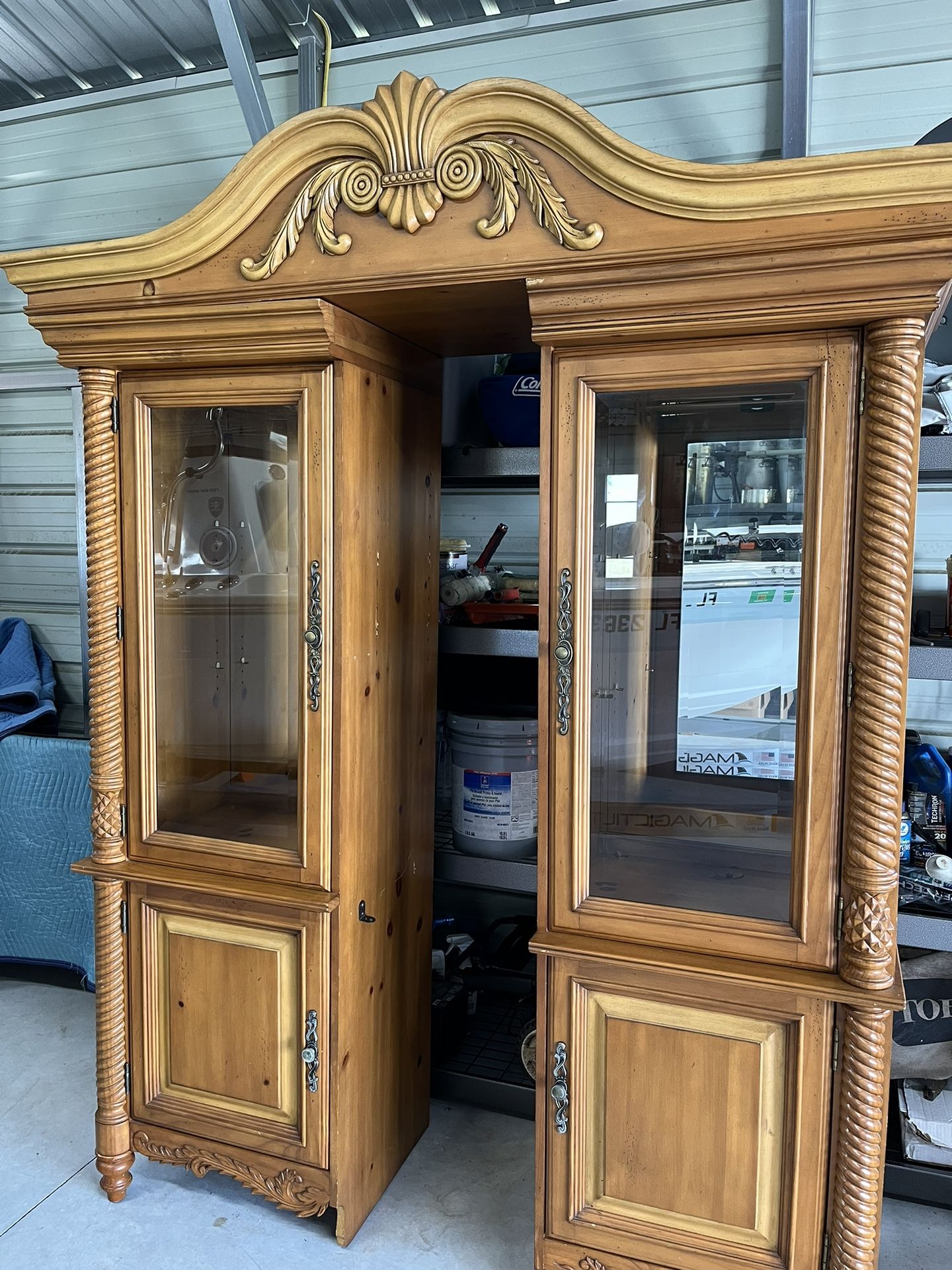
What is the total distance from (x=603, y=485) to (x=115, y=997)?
1.54 meters

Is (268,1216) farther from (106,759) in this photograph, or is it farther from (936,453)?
(936,453)

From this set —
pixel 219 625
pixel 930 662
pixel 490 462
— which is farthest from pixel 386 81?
pixel 930 662

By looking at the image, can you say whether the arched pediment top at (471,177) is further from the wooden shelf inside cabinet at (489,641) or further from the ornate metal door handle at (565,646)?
the wooden shelf inside cabinet at (489,641)

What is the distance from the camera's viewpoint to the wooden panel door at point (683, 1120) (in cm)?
159

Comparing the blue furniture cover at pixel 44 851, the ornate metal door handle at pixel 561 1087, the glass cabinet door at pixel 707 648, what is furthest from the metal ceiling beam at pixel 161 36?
the ornate metal door handle at pixel 561 1087

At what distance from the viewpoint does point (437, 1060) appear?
247 centimetres

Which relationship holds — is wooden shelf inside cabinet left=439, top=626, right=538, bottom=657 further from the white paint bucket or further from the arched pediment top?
the arched pediment top

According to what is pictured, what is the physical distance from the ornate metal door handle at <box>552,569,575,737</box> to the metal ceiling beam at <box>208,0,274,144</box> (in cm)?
155

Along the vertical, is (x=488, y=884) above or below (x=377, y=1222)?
above

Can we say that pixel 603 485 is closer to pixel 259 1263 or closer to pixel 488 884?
pixel 488 884

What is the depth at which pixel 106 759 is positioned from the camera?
2.02 meters

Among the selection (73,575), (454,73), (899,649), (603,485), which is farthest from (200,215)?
(73,575)

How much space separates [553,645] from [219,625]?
0.86 m

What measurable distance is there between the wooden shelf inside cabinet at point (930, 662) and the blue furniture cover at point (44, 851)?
2415 mm
